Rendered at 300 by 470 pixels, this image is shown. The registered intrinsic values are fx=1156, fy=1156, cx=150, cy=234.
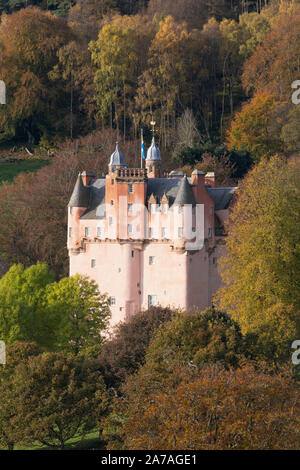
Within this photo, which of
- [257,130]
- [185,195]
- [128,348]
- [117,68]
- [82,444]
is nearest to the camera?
[82,444]

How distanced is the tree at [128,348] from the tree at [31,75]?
173 feet

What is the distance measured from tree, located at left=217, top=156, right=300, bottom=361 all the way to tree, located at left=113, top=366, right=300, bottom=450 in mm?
16758

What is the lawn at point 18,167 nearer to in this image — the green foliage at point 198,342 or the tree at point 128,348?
the tree at point 128,348

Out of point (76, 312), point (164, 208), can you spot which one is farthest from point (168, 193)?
point (76, 312)

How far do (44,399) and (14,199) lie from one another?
143 feet

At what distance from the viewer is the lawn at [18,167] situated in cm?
11528

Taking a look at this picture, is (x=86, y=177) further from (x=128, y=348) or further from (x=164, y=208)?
(x=128, y=348)

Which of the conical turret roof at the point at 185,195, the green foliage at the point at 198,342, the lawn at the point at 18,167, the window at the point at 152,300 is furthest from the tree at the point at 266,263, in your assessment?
the lawn at the point at 18,167

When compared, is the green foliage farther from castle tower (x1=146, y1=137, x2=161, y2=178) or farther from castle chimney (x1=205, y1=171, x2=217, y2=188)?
castle tower (x1=146, y1=137, x2=161, y2=178)

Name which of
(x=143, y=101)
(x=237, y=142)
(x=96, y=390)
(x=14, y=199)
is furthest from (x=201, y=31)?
(x=96, y=390)

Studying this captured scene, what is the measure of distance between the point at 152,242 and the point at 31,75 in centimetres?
4299

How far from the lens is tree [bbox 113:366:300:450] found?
1864 inches

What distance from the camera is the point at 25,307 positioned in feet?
253

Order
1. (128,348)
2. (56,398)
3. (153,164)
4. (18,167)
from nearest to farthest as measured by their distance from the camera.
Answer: (56,398), (128,348), (153,164), (18,167)
